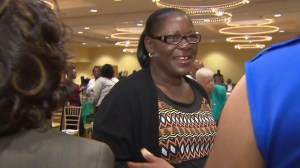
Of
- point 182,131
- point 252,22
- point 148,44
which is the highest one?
point 252,22

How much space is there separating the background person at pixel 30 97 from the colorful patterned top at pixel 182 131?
73cm

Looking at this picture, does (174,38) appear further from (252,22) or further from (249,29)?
(249,29)

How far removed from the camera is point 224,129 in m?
0.64

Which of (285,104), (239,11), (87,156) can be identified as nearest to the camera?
(285,104)

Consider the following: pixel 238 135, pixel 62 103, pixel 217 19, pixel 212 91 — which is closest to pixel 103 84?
pixel 212 91

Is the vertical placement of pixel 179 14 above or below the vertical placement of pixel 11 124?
above

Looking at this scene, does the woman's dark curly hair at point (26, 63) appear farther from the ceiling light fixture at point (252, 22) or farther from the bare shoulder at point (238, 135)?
the ceiling light fixture at point (252, 22)

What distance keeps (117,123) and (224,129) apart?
84 cm

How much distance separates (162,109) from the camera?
149cm

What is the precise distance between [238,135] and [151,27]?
44.3 inches

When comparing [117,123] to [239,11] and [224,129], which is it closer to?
[224,129]

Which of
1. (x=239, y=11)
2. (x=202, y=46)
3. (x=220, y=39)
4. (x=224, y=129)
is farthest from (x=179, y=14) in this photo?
(x=202, y=46)

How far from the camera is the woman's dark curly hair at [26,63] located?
67cm

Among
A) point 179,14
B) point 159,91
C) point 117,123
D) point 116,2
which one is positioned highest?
point 116,2
